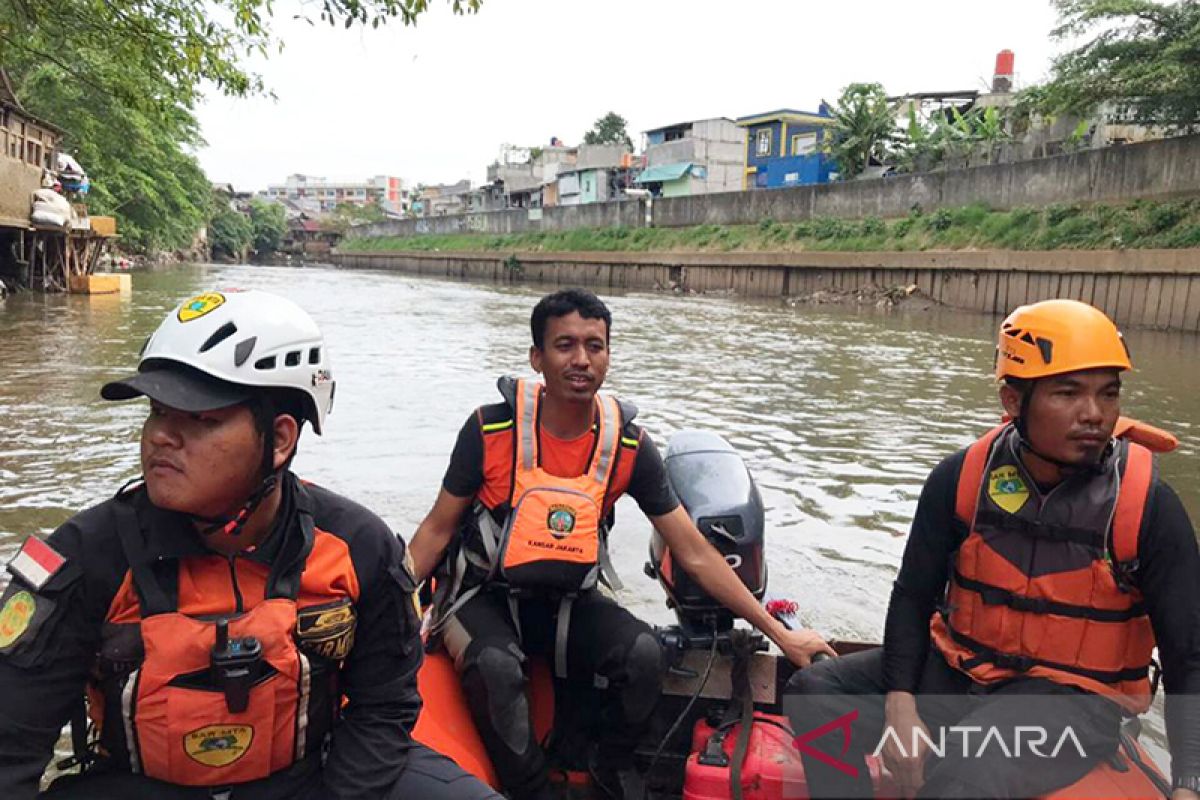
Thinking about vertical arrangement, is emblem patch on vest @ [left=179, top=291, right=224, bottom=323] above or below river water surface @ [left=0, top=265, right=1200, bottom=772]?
above

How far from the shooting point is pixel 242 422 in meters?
1.84

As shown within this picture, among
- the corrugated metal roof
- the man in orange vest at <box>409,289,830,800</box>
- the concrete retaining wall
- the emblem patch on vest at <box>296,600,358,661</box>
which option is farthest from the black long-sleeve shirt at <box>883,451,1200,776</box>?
the corrugated metal roof

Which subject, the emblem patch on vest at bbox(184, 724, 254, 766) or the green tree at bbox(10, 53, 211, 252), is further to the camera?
the green tree at bbox(10, 53, 211, 252)

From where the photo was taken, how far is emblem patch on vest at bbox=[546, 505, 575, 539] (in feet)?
8.85

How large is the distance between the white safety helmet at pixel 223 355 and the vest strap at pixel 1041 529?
5.58 ft

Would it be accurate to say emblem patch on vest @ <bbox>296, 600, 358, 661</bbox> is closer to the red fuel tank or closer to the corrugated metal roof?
the red fuel tank

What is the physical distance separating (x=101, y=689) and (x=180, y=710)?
0.19m

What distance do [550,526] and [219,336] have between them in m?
1.19

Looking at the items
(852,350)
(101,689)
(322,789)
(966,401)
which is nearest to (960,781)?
(322,789)

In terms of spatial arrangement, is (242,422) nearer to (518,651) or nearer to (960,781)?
(518,651)

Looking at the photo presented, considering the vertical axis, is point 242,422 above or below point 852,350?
above

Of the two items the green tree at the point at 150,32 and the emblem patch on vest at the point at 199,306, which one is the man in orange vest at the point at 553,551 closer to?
the emblem patch on vest at the point at 199,306

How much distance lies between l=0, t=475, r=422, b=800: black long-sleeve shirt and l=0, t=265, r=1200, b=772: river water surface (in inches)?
118

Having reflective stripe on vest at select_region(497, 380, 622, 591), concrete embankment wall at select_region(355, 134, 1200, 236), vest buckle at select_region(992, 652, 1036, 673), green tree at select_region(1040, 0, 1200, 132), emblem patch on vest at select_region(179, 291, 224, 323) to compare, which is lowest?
vest buckle at select_region(992, 652, 1036, 673)
